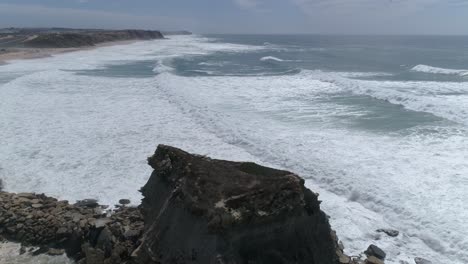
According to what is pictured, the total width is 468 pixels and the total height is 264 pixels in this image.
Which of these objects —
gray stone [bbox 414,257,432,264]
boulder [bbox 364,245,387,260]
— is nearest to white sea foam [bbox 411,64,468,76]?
gray stone [bbox 414,257,432,264]

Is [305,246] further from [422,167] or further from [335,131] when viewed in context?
[335,131]

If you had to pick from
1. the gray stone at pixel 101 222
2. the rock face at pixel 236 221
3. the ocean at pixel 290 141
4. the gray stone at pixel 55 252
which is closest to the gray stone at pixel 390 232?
the ocean at pixel 290 141

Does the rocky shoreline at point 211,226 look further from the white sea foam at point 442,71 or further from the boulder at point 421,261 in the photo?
the white sea foam at point 442,71

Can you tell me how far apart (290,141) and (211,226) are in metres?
11.0

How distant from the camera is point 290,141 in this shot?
1720cm

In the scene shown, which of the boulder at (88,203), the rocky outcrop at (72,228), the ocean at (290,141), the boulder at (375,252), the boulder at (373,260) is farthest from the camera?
the boulder at (88,203)

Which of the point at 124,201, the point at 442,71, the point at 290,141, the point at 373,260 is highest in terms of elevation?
the point at 373,260

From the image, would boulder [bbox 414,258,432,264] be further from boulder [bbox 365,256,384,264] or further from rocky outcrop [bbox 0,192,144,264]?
rocky outcrop [bbox 0,192,144,264]

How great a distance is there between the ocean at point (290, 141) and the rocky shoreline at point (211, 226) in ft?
7.96

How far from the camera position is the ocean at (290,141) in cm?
1129

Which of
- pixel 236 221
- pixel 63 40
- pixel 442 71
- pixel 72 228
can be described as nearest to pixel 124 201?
pixel 72 228

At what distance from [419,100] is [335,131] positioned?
9.83 meters

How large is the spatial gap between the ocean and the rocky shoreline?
243cm

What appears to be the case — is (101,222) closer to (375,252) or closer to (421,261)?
(375,252)
